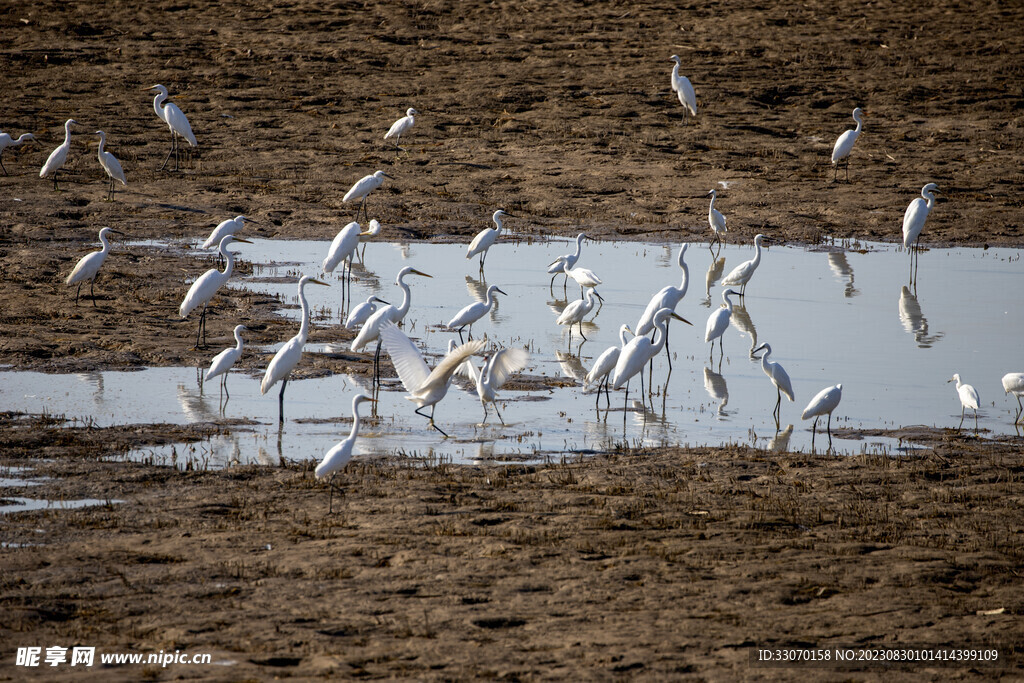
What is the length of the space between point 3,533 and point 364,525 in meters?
2.37

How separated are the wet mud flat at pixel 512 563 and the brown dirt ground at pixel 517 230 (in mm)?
28

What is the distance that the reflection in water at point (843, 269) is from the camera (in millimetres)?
16997

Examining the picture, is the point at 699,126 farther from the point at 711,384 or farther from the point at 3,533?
the point at 3,533

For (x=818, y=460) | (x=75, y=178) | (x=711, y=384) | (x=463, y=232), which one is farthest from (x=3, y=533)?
(x=75, y=178)

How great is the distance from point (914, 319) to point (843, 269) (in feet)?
10.1

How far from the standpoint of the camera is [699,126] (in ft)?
88.2

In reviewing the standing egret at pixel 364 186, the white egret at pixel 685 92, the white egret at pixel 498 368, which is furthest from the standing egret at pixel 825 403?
the white egret at pixel 685 92

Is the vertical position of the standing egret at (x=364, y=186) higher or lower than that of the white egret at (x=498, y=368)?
higher

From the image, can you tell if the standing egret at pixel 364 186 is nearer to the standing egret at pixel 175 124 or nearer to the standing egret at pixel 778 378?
the standing egret at pixel 175 124

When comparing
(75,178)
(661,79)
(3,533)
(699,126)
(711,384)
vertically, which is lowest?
(3,533)

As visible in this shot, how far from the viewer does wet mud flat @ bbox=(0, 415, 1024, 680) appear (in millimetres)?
5648

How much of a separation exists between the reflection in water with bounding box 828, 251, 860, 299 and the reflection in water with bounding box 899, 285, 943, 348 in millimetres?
759

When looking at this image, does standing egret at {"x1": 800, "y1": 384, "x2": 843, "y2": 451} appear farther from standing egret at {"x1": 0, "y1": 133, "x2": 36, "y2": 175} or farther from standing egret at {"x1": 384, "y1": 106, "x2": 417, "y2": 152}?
standing egret at {"x1": 0, "y1": 133, "x2": 36, "y2": 175}

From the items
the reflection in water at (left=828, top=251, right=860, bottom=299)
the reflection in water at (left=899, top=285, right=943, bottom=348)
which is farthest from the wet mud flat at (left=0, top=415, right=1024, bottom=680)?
the reflection in water at (left=828, top=251, right=860, bottom=299)
